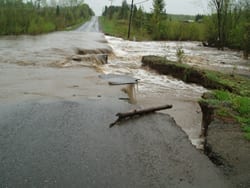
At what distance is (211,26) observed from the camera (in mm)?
29844

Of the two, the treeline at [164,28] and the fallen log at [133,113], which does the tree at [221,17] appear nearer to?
the treeline at [164,28]

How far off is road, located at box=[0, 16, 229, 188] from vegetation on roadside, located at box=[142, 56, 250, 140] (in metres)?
1.04

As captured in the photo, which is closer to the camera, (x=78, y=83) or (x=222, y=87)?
(x=78, y=83)

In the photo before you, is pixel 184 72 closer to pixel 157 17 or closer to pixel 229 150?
pixel 229 150

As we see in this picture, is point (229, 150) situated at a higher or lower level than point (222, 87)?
lower

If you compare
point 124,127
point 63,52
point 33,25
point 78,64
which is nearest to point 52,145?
point 124,127

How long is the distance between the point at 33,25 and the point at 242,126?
81.5 ft

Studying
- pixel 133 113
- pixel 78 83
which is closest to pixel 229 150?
pixel 133 113

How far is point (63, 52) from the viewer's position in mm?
16031

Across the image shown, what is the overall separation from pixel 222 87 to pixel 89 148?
6.10 meters

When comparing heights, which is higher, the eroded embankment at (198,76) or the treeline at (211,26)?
the treeline at (211,26)

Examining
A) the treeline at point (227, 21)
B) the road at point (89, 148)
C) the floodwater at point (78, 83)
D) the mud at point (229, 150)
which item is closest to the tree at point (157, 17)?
the treeline at point (227, 21)

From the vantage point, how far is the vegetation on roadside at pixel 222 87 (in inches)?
228

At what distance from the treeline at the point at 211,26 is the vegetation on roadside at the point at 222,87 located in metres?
9.66
